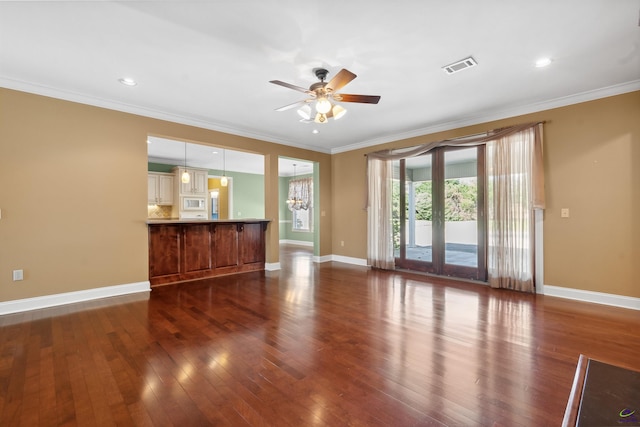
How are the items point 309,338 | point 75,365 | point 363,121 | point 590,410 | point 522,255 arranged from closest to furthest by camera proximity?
point 590,410 → point 75,365 → point 309,338 → point 522,255 → point 363,121

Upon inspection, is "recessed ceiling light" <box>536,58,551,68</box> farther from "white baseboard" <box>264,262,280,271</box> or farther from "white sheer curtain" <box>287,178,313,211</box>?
"white sheer curtain" <box>287,178,313,211</box>

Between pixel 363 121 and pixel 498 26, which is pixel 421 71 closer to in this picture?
pixel 498 26

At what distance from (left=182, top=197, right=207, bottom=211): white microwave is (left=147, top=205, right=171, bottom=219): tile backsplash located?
0.67m

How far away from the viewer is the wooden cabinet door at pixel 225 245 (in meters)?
5.45

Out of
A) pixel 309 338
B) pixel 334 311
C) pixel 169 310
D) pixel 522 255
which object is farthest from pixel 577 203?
pixel 169 310

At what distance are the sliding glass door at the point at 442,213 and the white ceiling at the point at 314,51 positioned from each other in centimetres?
115

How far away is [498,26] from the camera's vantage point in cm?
247

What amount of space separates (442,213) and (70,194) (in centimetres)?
583

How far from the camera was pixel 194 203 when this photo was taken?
884 centimetres

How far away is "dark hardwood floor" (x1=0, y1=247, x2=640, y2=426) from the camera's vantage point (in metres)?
1.73

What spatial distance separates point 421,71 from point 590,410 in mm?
3193

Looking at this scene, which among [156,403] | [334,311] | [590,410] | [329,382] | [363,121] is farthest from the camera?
[363,121]

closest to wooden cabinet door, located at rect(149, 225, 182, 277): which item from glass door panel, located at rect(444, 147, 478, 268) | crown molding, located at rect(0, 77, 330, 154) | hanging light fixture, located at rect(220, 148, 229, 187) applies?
crown molding, located at rect(0, 77, 330, 154)

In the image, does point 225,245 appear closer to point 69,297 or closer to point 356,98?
point 69,297
